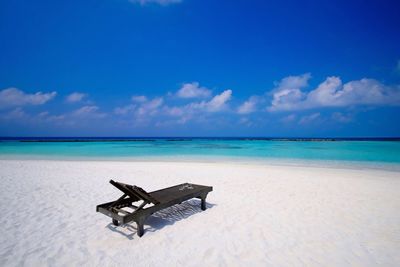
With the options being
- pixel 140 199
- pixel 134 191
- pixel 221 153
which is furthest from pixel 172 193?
pixel 221 153

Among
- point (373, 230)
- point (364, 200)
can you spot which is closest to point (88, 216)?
point (373, 230)

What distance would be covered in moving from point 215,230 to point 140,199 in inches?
74.3

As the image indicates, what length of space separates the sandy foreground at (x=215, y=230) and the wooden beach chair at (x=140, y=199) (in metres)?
0.42

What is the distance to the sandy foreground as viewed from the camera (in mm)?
3725

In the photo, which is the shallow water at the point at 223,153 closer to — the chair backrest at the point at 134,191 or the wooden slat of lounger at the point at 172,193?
the wooden slat of lounger at the point at 172,193

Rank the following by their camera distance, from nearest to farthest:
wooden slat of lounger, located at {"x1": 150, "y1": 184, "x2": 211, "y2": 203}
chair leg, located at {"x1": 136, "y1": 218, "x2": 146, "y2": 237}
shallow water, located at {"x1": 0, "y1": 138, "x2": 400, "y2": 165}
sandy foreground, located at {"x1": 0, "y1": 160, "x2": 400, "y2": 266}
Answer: sandy foreground, located at {"x1": 0, "y1": 160, "x2": 400, "y2": 266}, chair leg, located at {"x1": 136, "y1": 218, "x2": 146, "y2": 237}, wooden slat of lounger, located at {"x1": 150, "y1": 184, "x2": 211, "y2": 203}, shallow water, located at {"x1": 0, "y1": 138, "x2": 400, "y2": 165}

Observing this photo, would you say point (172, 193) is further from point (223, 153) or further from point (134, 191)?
point (223, 153)

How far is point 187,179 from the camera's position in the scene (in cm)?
1070

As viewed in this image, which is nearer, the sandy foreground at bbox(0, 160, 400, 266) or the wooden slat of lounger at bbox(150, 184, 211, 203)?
the sandy foreground at bbox(0, 160, 400, 266)

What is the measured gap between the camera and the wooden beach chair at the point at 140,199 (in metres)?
4.40

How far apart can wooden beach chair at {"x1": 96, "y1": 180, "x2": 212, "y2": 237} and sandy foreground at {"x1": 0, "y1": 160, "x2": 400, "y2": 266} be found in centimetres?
42

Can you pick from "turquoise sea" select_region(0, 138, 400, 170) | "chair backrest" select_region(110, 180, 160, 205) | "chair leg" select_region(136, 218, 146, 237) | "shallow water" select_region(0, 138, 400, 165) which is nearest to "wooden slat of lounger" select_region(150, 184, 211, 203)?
"chair backrest" select_region(110, 180, 160, 205)

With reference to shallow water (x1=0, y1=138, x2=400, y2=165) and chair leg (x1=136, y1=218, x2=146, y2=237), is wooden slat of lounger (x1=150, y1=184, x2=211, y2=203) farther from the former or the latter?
shallow water (x1=0, y1=138, x2=400, y2=165)

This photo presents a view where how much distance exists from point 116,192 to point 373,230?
779cm
